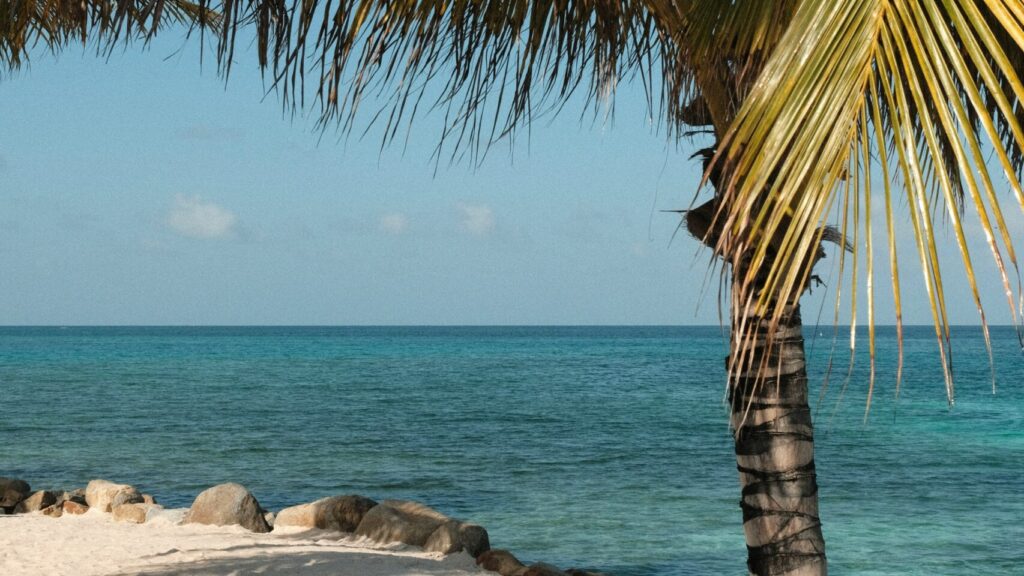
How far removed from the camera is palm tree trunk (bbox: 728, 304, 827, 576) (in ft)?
15.2

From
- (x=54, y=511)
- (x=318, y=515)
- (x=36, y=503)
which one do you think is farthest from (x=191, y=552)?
(x=36, y=503)

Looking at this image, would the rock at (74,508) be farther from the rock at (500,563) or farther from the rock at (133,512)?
the rock at (500,563)

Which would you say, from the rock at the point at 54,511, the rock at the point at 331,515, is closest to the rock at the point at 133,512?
the rock at the point at 54,511

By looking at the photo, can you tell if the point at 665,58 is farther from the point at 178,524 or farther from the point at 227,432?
the point at 227,432

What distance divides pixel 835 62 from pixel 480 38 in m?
2.57

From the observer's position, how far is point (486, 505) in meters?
13.9

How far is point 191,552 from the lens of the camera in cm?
856

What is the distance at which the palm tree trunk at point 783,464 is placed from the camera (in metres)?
4.64

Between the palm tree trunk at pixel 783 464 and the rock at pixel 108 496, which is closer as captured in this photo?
the palm tree trunk at pixel 783 464

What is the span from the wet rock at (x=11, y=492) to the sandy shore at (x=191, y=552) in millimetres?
1327

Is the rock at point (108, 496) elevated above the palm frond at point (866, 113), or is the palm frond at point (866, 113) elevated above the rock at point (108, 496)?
the palm frond at point (866, 113)

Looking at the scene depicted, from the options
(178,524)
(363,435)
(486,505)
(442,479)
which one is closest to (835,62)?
(178,524)

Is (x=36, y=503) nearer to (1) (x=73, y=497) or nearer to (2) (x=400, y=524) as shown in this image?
(1) (x=73, y=497)

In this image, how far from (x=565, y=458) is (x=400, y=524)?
10147mm
